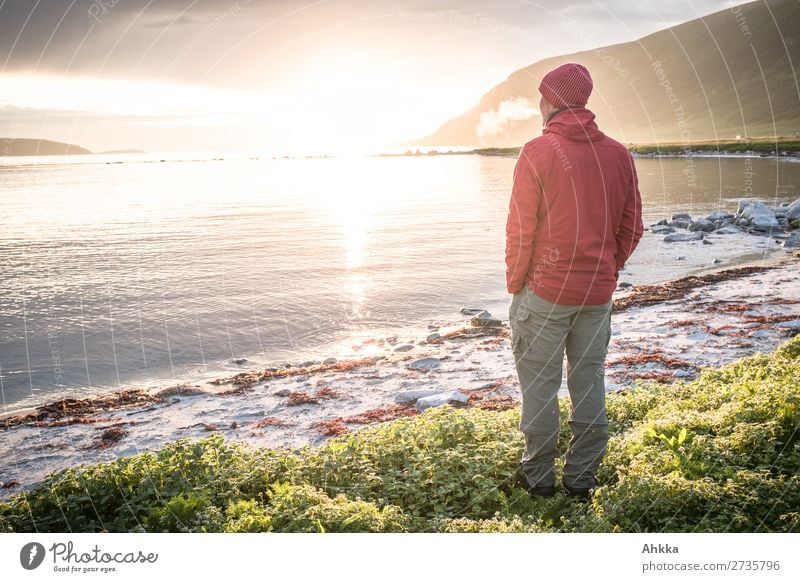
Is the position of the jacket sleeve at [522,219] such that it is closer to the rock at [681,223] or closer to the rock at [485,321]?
the rock at [485,321]

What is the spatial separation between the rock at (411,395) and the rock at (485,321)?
202 inches

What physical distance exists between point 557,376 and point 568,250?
1257 mm

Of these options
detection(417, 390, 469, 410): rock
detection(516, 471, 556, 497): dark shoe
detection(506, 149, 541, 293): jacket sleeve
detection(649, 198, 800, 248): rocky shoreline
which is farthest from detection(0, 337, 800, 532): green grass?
detection(649, 198, 800, 248): rocky shoreline

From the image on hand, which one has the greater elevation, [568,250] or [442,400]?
[568,250]

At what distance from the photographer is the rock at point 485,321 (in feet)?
53.1

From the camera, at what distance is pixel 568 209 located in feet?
17.0

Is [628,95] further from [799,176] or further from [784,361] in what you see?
[784,361]

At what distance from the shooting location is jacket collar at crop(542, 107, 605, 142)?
5.14 m

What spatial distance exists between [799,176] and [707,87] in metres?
163

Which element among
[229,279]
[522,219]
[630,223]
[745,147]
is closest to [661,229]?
[229,279]

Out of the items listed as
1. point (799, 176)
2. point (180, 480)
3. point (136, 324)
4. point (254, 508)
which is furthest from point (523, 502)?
point (799, 176)

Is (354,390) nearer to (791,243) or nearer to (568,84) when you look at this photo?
(568,84)

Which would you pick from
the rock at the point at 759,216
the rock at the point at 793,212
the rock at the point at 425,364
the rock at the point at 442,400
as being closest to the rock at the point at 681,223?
the rock at the point at 759,216

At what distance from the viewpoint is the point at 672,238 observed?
29234 mm
